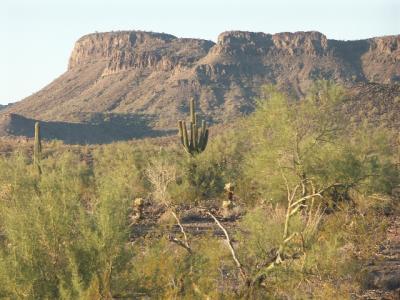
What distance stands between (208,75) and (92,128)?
2861cm

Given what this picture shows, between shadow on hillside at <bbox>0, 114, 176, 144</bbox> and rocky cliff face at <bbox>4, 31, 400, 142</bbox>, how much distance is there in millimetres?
1768

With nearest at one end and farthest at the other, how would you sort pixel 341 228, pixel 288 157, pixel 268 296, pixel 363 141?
pixel 268 296 → pixel 288 157 → pixel 341 228 → pixel 363 141

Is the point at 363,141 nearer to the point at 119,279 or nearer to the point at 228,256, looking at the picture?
the point at 228,256

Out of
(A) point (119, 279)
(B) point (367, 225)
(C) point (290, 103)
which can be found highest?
(C) point (290, 103)

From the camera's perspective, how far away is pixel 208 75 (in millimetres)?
109750

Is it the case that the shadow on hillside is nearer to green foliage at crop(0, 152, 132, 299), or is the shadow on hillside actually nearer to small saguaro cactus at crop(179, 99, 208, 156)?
small saguaro cactus at crop(179, 99, 208, 156)

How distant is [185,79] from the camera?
356 ft

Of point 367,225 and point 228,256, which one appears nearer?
point 228,256

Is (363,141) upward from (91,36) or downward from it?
downward

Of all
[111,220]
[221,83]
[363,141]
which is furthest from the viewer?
[221,83]

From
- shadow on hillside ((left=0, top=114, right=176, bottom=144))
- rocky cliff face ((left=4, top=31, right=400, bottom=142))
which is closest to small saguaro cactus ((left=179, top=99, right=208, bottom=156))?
shadow on hillside ((left=0, top=114, right=176, bottom=144))

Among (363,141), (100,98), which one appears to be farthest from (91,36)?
(363,141)

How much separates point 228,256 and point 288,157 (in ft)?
8.75

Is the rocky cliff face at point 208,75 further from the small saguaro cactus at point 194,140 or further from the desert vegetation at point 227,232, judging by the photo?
the desert vegetation at point 227,232
